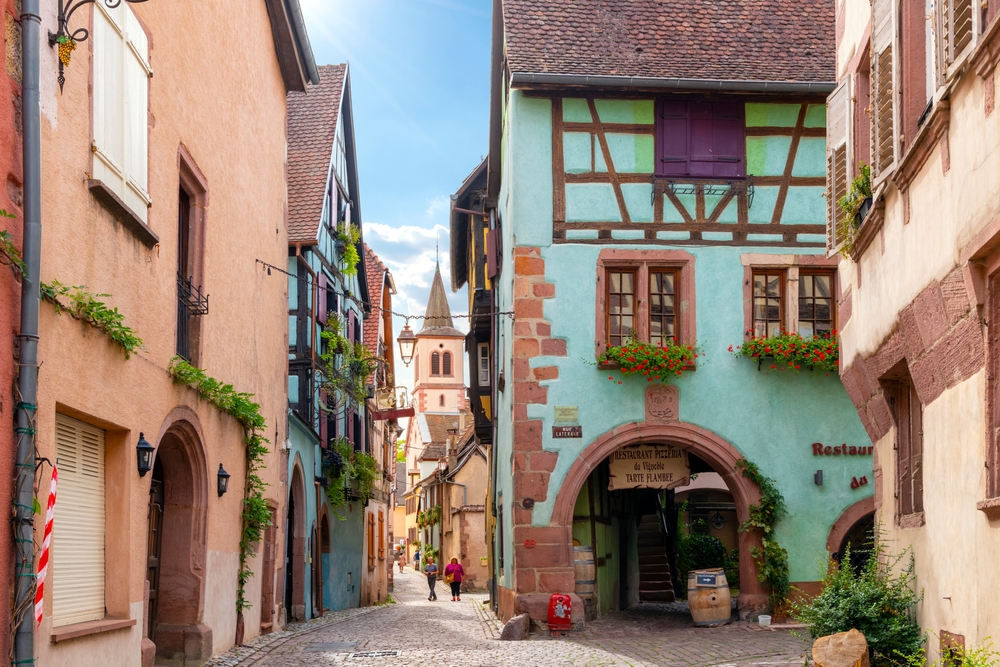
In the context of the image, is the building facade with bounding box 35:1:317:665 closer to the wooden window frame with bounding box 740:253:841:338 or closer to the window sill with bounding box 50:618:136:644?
the window sill with bounding box 50:618:136:644

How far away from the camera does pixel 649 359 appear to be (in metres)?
15.6

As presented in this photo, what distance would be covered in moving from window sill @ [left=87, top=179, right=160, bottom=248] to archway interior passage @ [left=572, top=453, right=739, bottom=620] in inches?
320

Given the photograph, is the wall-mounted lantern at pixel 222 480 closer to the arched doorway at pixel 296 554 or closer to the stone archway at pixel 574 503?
the stone archway at pixel 574 503

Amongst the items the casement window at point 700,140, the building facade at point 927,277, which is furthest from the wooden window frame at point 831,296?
the building facade at point 927,277

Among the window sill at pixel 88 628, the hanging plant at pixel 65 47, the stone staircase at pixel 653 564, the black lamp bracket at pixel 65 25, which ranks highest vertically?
the black lamp bracket at pixel 65 25

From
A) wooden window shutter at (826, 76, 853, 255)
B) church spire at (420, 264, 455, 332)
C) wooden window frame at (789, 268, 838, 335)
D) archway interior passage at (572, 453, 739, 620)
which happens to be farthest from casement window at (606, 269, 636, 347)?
church spire at (420, 264, 455, 332)

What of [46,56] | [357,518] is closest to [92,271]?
[46,56]

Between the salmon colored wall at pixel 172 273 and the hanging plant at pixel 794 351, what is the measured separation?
638 cm

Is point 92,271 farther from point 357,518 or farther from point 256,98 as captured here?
point 357,518

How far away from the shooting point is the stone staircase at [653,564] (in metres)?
23.3

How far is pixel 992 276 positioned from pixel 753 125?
10.5 m

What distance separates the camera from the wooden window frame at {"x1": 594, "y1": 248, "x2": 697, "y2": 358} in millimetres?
15969

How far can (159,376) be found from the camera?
10.2 m

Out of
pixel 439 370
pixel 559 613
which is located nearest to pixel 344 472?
pixel 559 613
